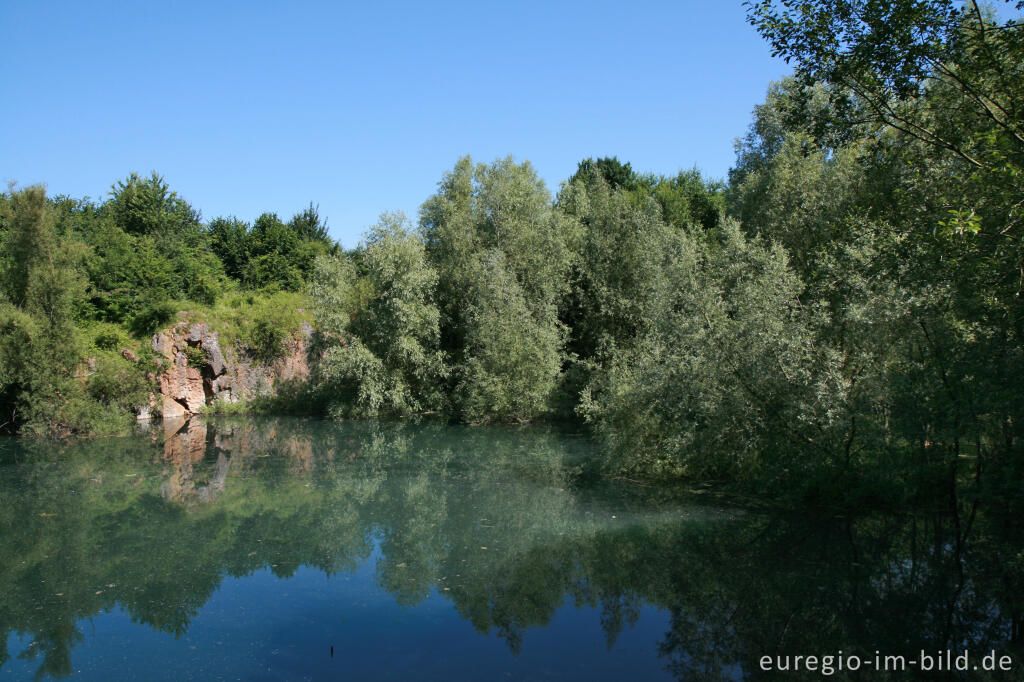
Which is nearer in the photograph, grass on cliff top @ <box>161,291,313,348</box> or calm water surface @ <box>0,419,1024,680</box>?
calm water surface @ <box>0,419,1024,680</box>

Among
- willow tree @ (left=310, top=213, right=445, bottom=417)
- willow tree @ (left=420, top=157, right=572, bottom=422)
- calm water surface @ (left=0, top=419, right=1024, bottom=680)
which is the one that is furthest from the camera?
willow tree @ (left=310, top=213, right=445, bottom=417)

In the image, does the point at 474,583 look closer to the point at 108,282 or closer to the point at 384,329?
the point at 384,329

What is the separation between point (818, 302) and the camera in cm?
1213

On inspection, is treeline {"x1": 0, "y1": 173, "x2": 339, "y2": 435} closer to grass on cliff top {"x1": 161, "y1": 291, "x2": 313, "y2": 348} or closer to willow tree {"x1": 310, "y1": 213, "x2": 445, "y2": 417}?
grass on cliff top {"x1": 161, "y1": 291, "x2": 313, "y2": 348}

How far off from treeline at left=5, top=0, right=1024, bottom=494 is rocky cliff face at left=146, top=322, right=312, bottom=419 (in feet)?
20.7

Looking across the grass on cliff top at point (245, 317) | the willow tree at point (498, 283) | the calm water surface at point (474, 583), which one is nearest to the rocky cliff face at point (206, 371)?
the grass on cliff top at point (245, 317)

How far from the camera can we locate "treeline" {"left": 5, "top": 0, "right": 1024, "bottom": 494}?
8.60 meters

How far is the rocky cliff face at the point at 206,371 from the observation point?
1187 inches

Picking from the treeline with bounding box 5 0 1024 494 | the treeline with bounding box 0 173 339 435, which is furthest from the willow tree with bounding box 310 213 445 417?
the treeline with bounding box 0 173 339 435

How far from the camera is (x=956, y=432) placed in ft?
30.2

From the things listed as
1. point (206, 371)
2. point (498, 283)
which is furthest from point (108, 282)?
point (498, 283)

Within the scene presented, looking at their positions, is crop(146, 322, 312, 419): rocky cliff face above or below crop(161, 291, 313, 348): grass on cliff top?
below

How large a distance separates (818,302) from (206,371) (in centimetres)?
2766

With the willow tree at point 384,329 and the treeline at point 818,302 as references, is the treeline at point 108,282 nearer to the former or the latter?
the treeline at point 818,302
